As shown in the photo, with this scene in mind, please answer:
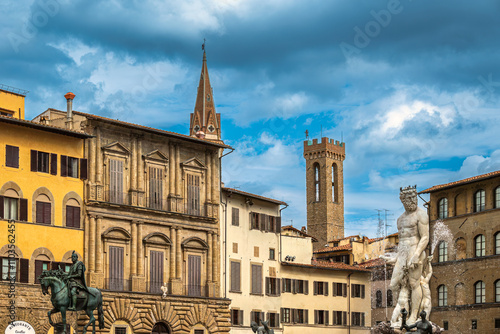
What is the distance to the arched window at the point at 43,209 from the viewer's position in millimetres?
46969

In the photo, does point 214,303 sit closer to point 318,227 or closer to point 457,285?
point 457,285

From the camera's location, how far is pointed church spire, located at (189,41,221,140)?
399ft

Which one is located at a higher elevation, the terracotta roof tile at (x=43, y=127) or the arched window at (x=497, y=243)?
the terracotta roof tile at (x=43, y=127)

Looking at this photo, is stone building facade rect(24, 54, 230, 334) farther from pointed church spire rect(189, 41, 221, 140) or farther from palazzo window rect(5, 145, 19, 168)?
pointed church spire rect(189, 41, 221, 140)

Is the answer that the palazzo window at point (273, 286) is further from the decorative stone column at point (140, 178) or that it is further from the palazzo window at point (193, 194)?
the decorative stone column at point (140, 178)

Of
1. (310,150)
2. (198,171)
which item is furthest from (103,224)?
(310,150)

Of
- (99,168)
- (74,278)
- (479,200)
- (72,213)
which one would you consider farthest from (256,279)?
(74,278)

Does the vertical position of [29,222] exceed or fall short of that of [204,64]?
it falls short

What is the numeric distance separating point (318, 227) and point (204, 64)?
1180 inches

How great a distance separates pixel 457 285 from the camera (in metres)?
64.9

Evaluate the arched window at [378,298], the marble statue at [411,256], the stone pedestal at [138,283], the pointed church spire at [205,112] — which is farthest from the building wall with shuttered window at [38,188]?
the pointed church spire at [205,112]

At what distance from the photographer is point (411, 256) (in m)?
25.5

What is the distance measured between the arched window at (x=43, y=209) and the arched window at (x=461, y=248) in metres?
31.8

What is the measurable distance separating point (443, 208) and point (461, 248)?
3.79 m
